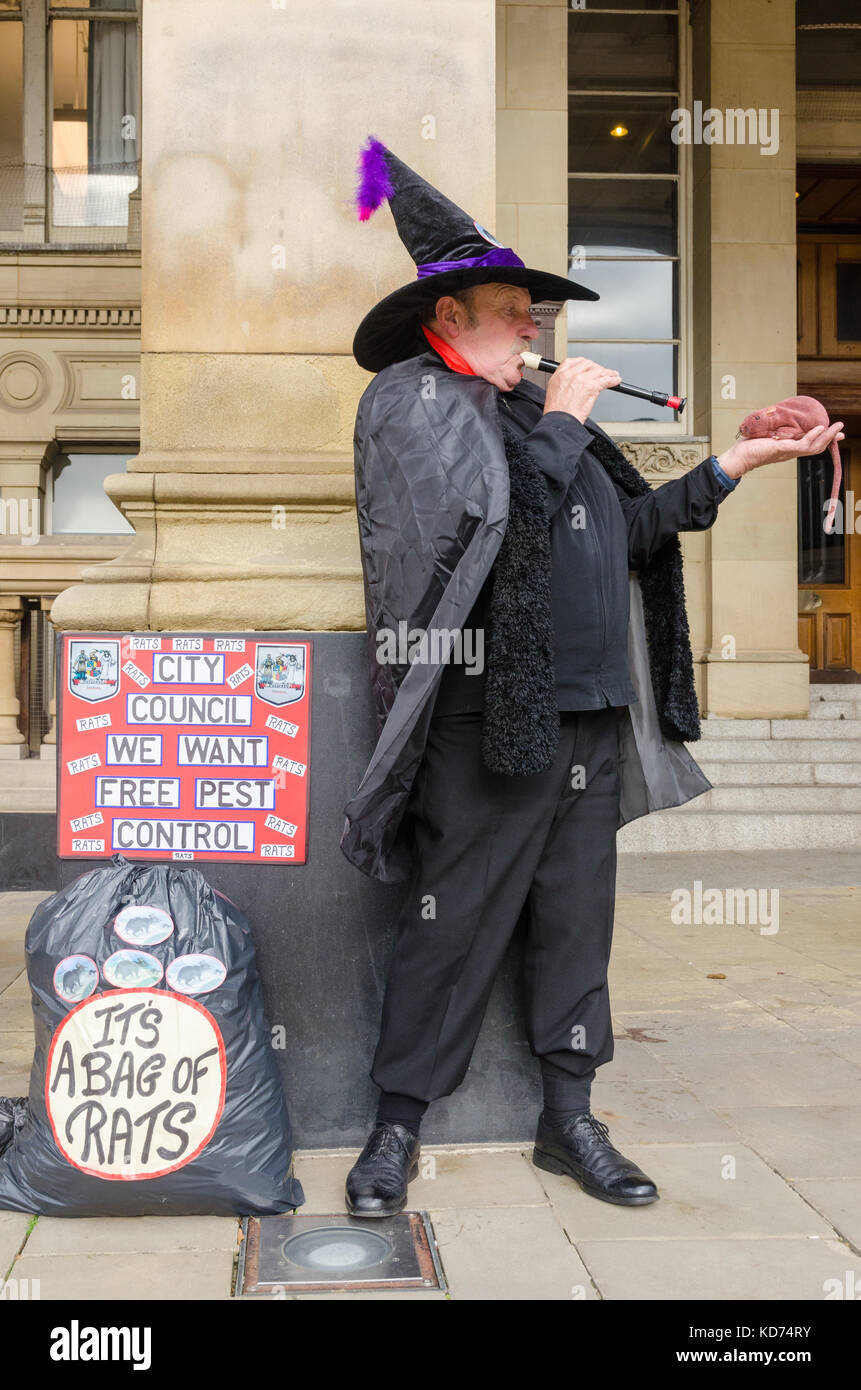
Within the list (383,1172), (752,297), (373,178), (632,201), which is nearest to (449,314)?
(373,178)

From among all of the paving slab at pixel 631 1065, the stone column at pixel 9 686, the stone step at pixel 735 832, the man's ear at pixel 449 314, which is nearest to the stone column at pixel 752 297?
the stone step at pixel 735 832

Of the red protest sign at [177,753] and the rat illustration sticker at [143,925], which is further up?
the red protest sign at [177,753]

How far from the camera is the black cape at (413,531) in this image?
271cm

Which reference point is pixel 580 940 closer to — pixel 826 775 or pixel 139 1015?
pixel 139 1015

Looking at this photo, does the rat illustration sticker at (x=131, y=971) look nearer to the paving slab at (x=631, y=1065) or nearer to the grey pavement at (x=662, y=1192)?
the grey pavement at (x=662, y=1192)

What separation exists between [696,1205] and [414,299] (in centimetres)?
219

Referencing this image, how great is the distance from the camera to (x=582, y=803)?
10.0 feet

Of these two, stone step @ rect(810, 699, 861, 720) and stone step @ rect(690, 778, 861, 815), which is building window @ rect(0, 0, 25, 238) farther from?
stone step @ rect(810, 699, 861, 720)

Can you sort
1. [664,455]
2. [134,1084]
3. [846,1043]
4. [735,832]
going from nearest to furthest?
[134,1084]
[846,1043]
[735,832]
[664,455]

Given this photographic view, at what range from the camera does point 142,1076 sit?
2.71 m

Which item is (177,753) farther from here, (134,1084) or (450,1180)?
(450,1180)

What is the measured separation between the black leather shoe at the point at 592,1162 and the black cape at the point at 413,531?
2.50ft

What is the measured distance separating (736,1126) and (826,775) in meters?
6.64

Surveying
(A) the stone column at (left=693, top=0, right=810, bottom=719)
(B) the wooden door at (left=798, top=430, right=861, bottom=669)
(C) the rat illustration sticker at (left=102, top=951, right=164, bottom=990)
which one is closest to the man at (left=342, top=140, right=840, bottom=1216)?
(C) the rat illustration sticker at (left=102, top=951, right=164, bottom=990)
